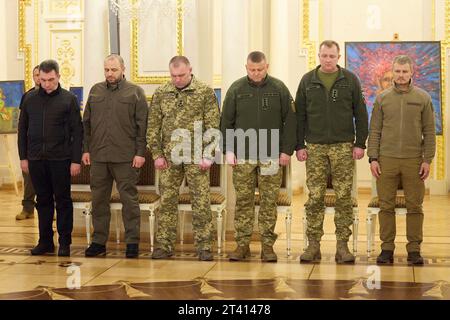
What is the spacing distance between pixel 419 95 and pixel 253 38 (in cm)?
→ 523

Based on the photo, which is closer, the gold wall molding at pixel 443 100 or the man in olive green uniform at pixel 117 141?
the man in olive green uniform at pixel 117 141

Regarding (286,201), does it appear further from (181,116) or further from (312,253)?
(181,116)

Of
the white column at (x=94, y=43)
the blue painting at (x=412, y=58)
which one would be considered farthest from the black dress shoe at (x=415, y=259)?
the blue painting at (x=412, y=58)

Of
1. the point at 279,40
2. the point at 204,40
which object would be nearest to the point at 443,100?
the point at 279,40

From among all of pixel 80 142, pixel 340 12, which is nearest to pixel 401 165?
pixel 80 142

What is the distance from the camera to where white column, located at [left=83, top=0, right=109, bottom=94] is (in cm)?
900

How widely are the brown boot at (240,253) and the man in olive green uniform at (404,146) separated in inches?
45.8

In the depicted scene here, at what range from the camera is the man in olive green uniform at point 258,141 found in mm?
7516

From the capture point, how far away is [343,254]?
24.7 feet

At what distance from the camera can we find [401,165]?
24.3 ft

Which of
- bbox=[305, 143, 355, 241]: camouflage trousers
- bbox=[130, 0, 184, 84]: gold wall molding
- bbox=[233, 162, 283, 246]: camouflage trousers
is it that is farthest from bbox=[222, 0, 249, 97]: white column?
bbox=[305, 143, 355, 241]: camouflage trousers

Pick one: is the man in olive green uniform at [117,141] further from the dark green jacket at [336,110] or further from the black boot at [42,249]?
the dark green jacket at [336,110]

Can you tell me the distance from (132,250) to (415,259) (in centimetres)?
252

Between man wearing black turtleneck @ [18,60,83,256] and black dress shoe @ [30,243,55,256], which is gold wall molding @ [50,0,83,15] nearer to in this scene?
man wearing black turtleneck @ [18,60,83,256]
